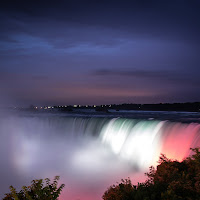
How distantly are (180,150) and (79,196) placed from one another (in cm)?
606

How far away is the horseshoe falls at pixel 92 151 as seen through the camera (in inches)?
626

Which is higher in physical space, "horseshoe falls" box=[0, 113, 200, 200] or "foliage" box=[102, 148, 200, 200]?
"horseshoe falls" box=[0, 113, 200, 200]

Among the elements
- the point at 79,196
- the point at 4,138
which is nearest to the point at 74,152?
the point at 79,196

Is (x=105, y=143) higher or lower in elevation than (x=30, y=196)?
higher

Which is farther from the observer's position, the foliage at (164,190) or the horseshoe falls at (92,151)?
the horseshoe falls at (92,151)

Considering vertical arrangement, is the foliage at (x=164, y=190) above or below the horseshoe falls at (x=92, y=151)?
below

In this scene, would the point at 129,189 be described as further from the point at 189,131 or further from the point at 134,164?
the point at 134,164

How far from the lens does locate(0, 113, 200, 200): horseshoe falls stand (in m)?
15.9

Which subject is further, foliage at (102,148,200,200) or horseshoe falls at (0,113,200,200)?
horseshoe falls at (0,113,200,200)

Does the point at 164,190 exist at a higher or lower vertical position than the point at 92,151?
lower

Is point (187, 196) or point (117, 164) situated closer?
point (187, 196)

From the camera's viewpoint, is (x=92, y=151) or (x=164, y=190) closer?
(x=164, y=190)

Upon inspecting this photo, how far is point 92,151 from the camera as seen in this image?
2492 cm

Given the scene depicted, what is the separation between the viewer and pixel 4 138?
1403 inches
